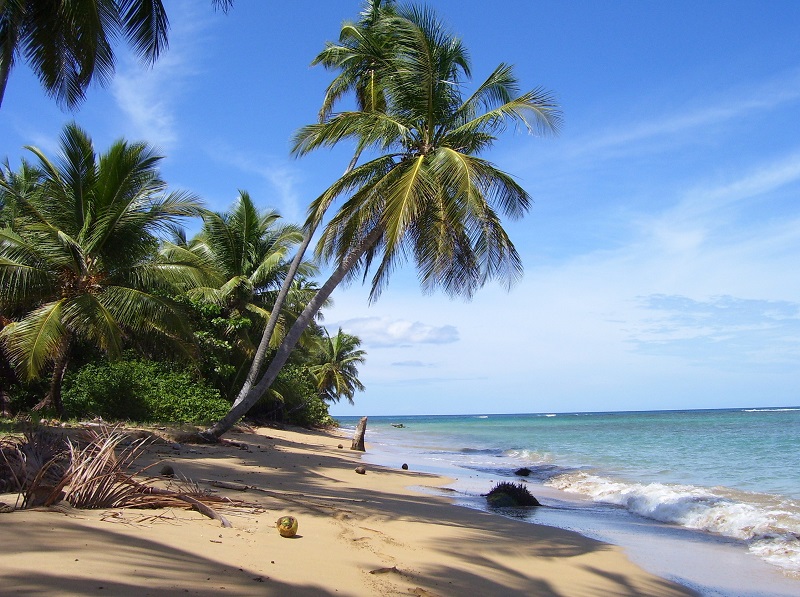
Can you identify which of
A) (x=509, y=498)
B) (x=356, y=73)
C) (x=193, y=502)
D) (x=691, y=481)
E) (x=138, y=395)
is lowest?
(x=691, y=481)

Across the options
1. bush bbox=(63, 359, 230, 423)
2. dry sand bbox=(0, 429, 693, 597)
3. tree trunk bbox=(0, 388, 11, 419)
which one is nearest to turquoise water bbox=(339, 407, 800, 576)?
dry sand bbox=(0, 429, 693, 597)

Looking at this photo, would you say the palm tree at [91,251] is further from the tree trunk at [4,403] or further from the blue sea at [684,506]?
the blue sea at [684,506]

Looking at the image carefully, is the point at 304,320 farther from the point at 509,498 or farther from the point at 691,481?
the point at 691,481

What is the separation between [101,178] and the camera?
12875 mm

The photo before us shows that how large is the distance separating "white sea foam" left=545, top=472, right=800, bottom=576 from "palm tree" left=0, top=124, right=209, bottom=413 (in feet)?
32.8

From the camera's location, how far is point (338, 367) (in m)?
39.8

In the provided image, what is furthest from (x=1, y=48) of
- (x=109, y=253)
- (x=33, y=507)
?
(x=33, y=507)

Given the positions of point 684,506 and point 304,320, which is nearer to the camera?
point 684,506

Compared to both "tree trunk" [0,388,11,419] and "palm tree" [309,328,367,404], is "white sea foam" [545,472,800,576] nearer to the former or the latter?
"tree trunk" [0,388,11,419]

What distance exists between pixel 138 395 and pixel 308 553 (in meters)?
12.6

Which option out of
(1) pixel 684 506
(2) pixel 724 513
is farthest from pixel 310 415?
(2) pixel 724 513

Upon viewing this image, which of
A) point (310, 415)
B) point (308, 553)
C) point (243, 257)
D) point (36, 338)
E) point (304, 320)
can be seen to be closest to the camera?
point (308, 553)

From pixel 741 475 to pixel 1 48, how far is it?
62.5 feet

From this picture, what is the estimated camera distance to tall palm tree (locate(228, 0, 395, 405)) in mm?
12938
